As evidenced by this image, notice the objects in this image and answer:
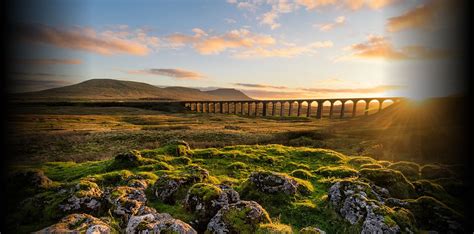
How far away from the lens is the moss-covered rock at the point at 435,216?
11594 millimetres

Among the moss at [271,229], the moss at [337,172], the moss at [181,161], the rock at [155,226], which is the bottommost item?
the moss at [181,161]

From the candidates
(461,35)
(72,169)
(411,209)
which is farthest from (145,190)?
(461,35)

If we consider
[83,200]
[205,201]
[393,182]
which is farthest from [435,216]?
[83,200]

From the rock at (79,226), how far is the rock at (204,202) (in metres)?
3.75

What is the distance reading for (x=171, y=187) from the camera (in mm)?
14211

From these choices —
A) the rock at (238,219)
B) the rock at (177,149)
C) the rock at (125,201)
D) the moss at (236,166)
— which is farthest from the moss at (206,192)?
the rock at (177,149)

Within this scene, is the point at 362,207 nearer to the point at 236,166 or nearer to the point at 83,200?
the point at 236,166

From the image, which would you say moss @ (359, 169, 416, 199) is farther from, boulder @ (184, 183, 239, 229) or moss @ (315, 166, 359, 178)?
boulder @ (184, 183, 239, 229)

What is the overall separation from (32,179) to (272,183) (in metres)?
14.8

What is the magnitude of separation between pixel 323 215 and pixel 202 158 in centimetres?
1579

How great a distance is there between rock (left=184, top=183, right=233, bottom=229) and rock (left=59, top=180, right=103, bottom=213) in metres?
4.30

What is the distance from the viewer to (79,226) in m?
8.93

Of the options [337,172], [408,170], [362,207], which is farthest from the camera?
[337,172]

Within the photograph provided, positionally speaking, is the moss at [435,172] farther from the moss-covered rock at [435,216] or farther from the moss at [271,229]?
the moss at [271,229]
